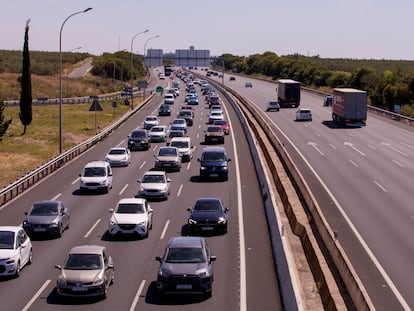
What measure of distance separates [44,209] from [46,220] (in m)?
0.93

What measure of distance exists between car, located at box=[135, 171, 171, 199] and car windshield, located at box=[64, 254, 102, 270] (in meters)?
14.4

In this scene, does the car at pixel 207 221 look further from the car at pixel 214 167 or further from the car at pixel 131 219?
the car at pixel 214 167

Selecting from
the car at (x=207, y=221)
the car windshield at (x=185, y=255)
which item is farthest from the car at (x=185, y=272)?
the car at (x=207, y=221)

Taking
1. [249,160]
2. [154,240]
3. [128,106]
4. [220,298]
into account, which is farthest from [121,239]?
[128,106]

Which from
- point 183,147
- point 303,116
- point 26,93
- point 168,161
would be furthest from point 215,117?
point 168,161

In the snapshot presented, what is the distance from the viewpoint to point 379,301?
20.2 metres

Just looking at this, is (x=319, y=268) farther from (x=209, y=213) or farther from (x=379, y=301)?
(x=209, y=213)

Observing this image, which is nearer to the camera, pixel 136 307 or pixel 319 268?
pixel 136 307

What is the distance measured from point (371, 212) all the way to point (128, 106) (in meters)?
76.4

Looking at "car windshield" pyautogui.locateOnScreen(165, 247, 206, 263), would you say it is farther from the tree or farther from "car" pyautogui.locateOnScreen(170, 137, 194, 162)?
the tree

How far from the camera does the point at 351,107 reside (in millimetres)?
72375

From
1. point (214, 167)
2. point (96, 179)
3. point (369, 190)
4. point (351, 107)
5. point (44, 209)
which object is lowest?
point (369, 190)

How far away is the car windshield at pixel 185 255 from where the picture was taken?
2020cm

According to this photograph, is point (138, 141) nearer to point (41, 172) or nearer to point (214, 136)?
point (214, 136)
